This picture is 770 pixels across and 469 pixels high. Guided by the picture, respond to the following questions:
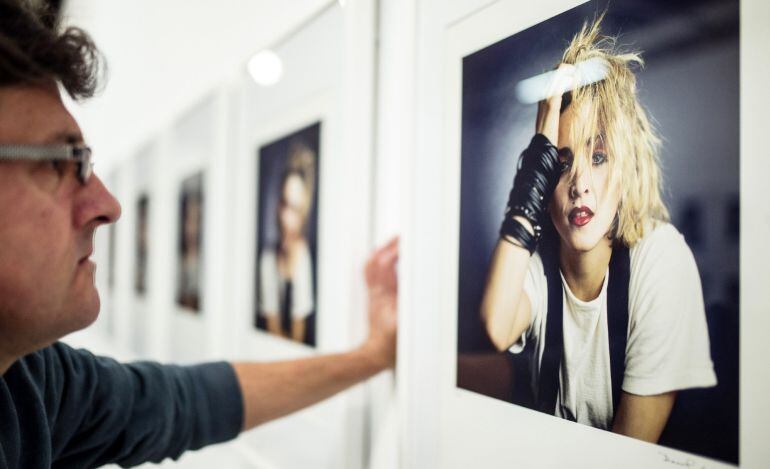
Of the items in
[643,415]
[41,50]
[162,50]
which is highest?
[162,50]

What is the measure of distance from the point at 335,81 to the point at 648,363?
65cm

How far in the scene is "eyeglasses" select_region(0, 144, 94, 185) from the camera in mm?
562

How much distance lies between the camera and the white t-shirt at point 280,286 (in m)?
A: 0.97

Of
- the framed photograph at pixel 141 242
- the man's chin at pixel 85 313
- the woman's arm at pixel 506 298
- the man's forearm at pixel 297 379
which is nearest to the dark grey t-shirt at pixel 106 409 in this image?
the man's forearm at pixel 297 379

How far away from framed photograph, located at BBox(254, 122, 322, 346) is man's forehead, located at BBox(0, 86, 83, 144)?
1.33 feet

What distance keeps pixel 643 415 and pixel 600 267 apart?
133 mm

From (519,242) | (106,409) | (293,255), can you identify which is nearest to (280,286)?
(293,255)

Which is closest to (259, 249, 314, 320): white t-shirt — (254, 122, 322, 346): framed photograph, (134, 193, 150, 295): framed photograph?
(254, 122, 322, 346): framed photograph

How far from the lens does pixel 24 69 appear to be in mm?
578

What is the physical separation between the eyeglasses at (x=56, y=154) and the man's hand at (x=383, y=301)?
42 cm

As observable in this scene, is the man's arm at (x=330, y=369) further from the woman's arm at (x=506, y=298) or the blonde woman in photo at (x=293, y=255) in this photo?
the woman's arm at (x=506, y=298)

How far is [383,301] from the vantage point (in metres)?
0.82

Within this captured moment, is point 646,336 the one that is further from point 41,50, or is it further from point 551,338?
point 41,50

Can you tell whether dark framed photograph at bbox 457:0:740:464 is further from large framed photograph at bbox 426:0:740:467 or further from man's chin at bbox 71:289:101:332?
man's chin at bbox 71:289:101:332
